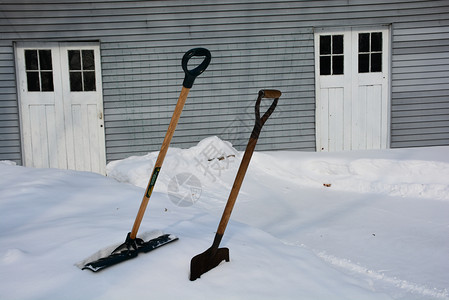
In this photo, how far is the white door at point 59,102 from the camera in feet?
19.7

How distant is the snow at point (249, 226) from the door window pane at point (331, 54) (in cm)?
156

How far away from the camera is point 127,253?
6.41 ft

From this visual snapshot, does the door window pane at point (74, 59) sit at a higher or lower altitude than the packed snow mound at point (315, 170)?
higher

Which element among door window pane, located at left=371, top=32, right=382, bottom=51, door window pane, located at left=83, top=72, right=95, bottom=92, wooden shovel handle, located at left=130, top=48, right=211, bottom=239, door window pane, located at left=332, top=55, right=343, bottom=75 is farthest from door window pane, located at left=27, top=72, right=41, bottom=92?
door window pane, located at left=371, top=32, right=382, bottom=51

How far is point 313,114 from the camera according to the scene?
6.27m

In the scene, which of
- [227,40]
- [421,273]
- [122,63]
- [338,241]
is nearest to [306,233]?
[338,241]

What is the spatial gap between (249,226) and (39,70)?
15.8 ft

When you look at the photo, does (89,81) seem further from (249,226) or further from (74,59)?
(249,226)

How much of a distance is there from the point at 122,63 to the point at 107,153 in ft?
4.81

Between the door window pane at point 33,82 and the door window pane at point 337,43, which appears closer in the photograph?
the door window pane at point 33,82

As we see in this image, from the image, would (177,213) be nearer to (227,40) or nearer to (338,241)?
(338,241)

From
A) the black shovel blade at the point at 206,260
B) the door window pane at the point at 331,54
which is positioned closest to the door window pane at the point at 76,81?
the door window pane at the point at 331,54

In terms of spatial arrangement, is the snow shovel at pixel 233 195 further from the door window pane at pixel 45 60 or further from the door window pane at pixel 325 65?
the door window pane at pixel 45 60

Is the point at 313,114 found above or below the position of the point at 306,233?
above
